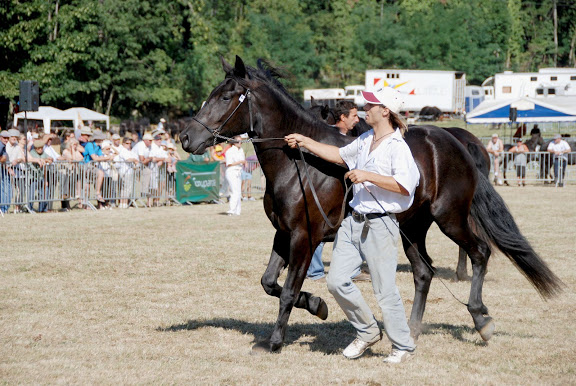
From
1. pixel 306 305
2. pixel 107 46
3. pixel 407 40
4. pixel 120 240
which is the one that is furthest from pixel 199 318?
pixel 407 40

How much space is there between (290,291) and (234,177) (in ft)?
39.8

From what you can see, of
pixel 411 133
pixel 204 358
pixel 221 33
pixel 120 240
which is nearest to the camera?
pixel 204 358

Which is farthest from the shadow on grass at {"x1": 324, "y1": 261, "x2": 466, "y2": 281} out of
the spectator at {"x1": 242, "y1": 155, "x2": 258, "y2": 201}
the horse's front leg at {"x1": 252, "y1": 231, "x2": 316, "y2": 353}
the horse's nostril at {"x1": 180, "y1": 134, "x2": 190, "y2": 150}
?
the spectator at {"x1": 242, "y1": 155, "x2": 258, "y2": 201}

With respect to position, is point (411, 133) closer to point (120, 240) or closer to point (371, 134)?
point (371, 134)

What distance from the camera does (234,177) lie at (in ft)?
59.7

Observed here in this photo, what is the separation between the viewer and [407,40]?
76.8 metres

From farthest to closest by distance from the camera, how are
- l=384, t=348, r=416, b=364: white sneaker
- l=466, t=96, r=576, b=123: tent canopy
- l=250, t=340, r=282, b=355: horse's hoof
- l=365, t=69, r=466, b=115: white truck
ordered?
l=365, t=69, r=466, b=115: white truck → l=466, t=96, r=576, b=123: tent canopy → l=250, t=340, r=282, b=355: horse's hoof → l=384, t=348, r=416, b=364: white sneaker

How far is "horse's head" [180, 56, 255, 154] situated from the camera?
6242mm

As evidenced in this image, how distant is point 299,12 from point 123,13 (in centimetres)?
3745

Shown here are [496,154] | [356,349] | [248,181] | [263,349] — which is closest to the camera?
[356,349]

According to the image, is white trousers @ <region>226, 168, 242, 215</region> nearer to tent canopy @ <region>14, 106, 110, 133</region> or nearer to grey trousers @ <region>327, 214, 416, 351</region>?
grey trousers @ <region>327, 214, 416, 351</region>

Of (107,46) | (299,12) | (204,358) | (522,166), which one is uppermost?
(299,12)

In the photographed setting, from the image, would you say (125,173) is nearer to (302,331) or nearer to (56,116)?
(302,331)

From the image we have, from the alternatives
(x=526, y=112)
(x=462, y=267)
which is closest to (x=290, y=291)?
(x=462, y=267)
